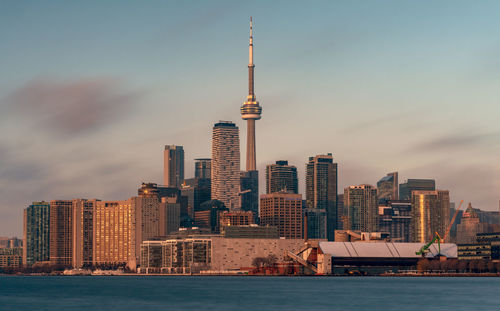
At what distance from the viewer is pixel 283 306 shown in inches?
7426

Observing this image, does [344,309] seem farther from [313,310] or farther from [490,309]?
[490,309]

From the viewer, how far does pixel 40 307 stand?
196m

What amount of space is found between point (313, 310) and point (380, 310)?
13.1 m

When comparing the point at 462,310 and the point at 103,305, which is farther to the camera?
the point at 103,305

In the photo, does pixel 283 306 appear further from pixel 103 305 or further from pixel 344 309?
pixel 103 305

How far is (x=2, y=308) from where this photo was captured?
7707 inches

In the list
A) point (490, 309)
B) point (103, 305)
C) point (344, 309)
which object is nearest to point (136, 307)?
point (103, 305)

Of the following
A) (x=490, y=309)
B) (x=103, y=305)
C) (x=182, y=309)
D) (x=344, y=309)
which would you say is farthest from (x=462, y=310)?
(x=103, y=305)

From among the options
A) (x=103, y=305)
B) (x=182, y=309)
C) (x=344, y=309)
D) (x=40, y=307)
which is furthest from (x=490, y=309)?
(x=40, y=307)

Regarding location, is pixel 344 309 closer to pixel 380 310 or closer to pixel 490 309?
pixel 380 310

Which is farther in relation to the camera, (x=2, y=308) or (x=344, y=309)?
(x=2, y=308)

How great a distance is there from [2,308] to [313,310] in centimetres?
6746

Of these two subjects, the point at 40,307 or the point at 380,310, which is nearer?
the point at 380,310

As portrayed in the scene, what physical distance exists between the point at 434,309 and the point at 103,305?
6967 cm
